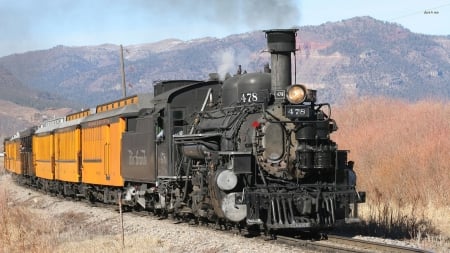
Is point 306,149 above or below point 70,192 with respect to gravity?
above

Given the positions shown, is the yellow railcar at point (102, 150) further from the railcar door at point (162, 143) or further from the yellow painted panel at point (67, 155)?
the railcar door at point (162, 143)

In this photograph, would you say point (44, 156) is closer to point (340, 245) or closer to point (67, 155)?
point (67, 155)

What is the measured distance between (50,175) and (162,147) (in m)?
17.7

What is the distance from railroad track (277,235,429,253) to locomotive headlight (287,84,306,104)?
2740mm

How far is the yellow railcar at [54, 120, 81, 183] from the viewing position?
28.5m

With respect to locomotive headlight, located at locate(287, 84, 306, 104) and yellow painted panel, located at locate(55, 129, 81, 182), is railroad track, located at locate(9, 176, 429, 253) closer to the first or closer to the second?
locomotive headlight, located at locate(287, 84, 306, 104)

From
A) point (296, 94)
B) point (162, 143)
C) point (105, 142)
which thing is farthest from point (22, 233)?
point (105, 142)

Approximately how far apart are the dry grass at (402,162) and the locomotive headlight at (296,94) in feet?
11.2

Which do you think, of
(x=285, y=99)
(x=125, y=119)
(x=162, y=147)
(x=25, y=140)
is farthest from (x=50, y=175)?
(x=285, y=99)

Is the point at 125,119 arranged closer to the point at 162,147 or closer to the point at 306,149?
the point at 162,147

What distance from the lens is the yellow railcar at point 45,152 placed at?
34.5 meters

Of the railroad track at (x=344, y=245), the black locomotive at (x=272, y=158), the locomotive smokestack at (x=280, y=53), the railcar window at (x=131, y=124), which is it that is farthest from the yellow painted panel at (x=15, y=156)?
the railroad track at (x=344, y=245)

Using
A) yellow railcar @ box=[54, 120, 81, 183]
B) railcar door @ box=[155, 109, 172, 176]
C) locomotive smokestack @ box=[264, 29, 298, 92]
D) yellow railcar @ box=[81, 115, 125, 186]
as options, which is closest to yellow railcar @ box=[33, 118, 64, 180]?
yellow railcar @ box=[54, 120, 81, 183]

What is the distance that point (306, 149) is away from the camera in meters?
14.2
